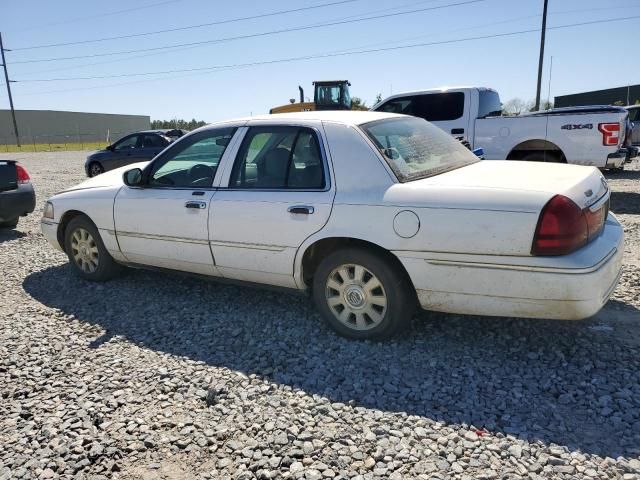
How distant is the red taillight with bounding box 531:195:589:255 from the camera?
9.52ft

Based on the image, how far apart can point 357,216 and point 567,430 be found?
1754 mm

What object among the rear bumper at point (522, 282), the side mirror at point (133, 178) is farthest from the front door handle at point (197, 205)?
the rear bumper at point (522, 282)

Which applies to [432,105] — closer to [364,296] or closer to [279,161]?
[279,161]

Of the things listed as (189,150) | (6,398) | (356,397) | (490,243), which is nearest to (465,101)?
(189,150)

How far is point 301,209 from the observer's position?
12.1 ft

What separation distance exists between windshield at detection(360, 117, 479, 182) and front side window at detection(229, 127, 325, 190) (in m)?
0.46

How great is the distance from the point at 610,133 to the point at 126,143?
14.0 metres

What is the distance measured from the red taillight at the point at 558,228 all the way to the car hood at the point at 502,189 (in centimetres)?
5

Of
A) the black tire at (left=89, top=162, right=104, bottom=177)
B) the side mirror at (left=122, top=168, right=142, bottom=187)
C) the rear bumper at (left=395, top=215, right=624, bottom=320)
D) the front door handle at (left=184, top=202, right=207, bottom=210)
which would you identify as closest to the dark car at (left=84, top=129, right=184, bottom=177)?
the black tire at (left=89, top=162, right=104, bottom=177)

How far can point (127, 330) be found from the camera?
4094 millimetres

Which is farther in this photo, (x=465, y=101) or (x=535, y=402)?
(x=465, y=101)

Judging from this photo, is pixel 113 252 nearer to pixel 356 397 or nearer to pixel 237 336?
pixel 237 336

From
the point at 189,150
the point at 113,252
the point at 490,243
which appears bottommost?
the point at 113,252

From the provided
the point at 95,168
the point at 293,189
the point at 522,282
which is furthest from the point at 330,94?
the point at 522,282
